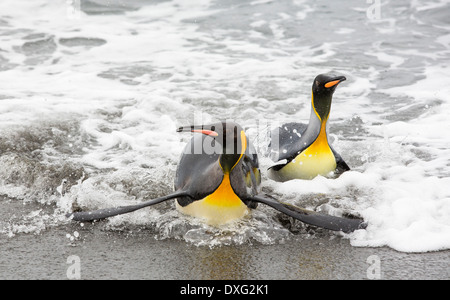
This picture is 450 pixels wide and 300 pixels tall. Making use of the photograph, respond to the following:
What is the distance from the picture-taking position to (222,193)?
136 inches

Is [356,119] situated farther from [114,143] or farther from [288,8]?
[288,8]

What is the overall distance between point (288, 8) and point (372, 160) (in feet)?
25.4

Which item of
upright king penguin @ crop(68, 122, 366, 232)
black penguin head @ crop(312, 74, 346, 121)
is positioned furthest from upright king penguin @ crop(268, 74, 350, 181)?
upright king penguin @ crop(68, 122, 366, 232)

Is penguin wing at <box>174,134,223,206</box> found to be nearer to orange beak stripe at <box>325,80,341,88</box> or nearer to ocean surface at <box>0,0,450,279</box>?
ocean surface at <box>0,0,450,279</box>

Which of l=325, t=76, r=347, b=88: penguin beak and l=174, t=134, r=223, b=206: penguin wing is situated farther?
l=325, t=76, r=347, b=88: penguin beak

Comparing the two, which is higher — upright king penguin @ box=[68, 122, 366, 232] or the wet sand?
upright king penguin @ box=[68, 122, 366, 232]

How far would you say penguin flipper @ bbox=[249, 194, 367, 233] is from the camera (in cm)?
344

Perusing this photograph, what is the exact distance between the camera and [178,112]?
6465 mm

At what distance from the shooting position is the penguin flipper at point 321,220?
135 inches

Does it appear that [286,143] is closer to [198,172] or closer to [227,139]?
[198,172]

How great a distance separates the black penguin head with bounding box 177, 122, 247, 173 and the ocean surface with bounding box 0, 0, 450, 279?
16.6 inches

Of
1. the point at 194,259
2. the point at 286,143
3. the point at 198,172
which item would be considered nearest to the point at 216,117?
the point at 286,143

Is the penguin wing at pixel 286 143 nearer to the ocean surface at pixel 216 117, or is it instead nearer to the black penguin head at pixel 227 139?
the ocean surface at pixel 216 117

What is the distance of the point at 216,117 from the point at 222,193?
115 inches
